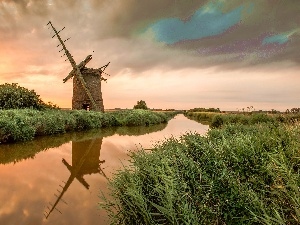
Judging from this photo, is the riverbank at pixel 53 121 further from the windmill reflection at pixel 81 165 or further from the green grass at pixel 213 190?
the green grass at pixel 213 190

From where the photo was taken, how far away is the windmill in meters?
36.4

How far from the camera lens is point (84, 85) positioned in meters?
35.6

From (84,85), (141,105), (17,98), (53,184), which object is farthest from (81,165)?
(141,105)

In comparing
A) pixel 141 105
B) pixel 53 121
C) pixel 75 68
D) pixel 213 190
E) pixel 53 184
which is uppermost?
pixel 75 68

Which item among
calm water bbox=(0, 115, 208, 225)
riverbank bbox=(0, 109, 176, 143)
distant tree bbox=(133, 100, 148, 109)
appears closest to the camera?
calm water bbox=(0, 115, 208, 225)

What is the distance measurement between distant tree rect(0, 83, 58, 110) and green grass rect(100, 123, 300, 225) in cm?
2538

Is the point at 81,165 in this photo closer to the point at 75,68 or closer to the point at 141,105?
the point at 75,68

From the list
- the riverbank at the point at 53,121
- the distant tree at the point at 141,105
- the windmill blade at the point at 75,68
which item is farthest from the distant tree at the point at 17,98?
the distant tree at the point at 141,105

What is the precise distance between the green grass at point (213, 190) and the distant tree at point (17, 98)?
25.4 m

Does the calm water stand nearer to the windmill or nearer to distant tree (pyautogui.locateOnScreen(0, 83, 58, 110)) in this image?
distant tree (pyautogui.locateOnScreen(0, 83, 58, 110))

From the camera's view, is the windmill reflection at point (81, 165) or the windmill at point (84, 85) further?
the windmill at point (84, 85)

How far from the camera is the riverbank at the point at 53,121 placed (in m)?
18.3

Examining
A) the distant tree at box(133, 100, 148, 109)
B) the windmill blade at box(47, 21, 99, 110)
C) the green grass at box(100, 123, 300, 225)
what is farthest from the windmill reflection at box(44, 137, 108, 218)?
the distant tree at box(133, 100, 148, 109)

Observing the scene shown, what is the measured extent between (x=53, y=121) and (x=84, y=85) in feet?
39.6
